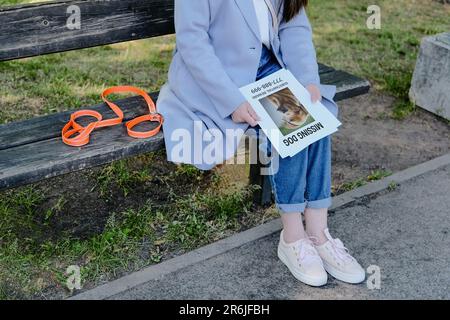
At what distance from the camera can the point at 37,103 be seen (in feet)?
14.6

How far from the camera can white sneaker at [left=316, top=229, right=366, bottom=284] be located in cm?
295

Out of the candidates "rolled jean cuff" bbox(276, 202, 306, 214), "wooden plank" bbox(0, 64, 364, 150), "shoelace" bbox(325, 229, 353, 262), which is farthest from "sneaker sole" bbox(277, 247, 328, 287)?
"wooden plank" bbox(0, 64, 364, 150)

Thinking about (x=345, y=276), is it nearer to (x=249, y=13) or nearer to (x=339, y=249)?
(x=339, y=249)

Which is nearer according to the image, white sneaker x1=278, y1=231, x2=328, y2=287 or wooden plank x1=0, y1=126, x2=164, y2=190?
wooden plank x1=0, y1=126, x2=164, y2=190

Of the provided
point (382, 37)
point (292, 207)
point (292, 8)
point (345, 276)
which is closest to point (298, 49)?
point (292, 8)

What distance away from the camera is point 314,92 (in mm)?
3121

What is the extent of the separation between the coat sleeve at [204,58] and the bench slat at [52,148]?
31 centimetres

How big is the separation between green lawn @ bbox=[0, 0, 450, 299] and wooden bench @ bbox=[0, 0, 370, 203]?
42 cm

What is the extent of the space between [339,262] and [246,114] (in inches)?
30.6

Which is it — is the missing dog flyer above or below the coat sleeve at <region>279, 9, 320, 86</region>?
below

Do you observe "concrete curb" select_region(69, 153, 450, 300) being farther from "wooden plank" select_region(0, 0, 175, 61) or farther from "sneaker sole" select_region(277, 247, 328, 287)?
"wooden plank" select_region(0, 0, 175, 61)

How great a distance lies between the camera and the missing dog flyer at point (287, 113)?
9.42 ft

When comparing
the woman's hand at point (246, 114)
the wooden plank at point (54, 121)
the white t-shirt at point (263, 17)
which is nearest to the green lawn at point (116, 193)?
the wooden plank at point (54, 121)

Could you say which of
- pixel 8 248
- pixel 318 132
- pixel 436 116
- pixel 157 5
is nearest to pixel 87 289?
pixel 8 248
